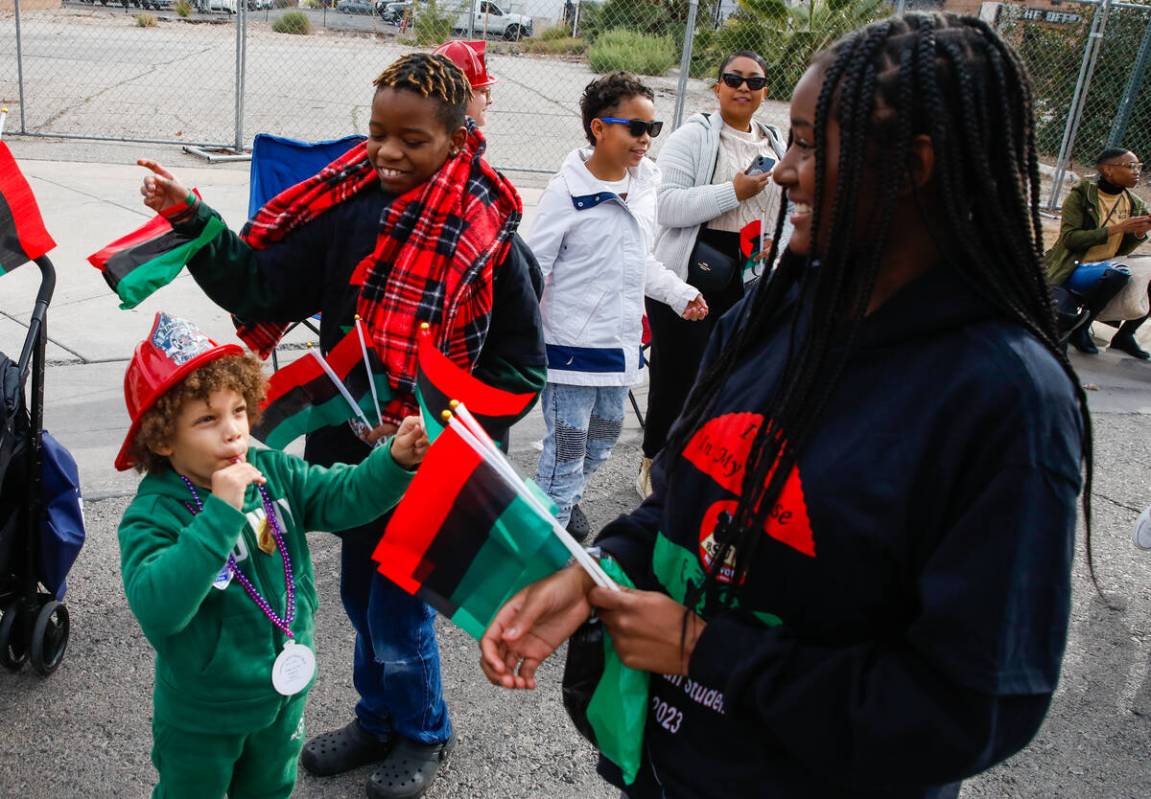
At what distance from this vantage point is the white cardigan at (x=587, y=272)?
4156mm

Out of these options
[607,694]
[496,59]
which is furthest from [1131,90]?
[496,59]

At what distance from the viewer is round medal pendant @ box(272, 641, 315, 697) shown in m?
2.31

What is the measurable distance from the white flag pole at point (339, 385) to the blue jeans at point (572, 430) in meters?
1.64

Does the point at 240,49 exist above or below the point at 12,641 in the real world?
above

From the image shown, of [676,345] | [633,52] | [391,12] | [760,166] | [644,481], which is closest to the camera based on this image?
[760,166]

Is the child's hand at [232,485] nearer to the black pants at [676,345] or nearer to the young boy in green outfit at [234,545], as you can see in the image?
the young boy in green outfit at [234,545]

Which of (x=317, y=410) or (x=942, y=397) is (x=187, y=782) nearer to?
(x=317, y=410)

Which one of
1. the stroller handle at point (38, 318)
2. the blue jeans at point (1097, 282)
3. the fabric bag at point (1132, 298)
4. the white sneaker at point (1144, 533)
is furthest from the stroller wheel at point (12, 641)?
the fabric bag at point (1132, 298)

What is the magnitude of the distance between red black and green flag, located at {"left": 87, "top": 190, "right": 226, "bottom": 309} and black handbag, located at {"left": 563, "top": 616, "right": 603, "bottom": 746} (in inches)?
59.5

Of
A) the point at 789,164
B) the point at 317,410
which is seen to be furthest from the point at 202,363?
the point at 789,164

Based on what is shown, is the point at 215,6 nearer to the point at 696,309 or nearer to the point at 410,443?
the point at 696,309

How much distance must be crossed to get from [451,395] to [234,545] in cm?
55

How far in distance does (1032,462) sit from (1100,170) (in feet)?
25.0

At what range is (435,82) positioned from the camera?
258 cm
